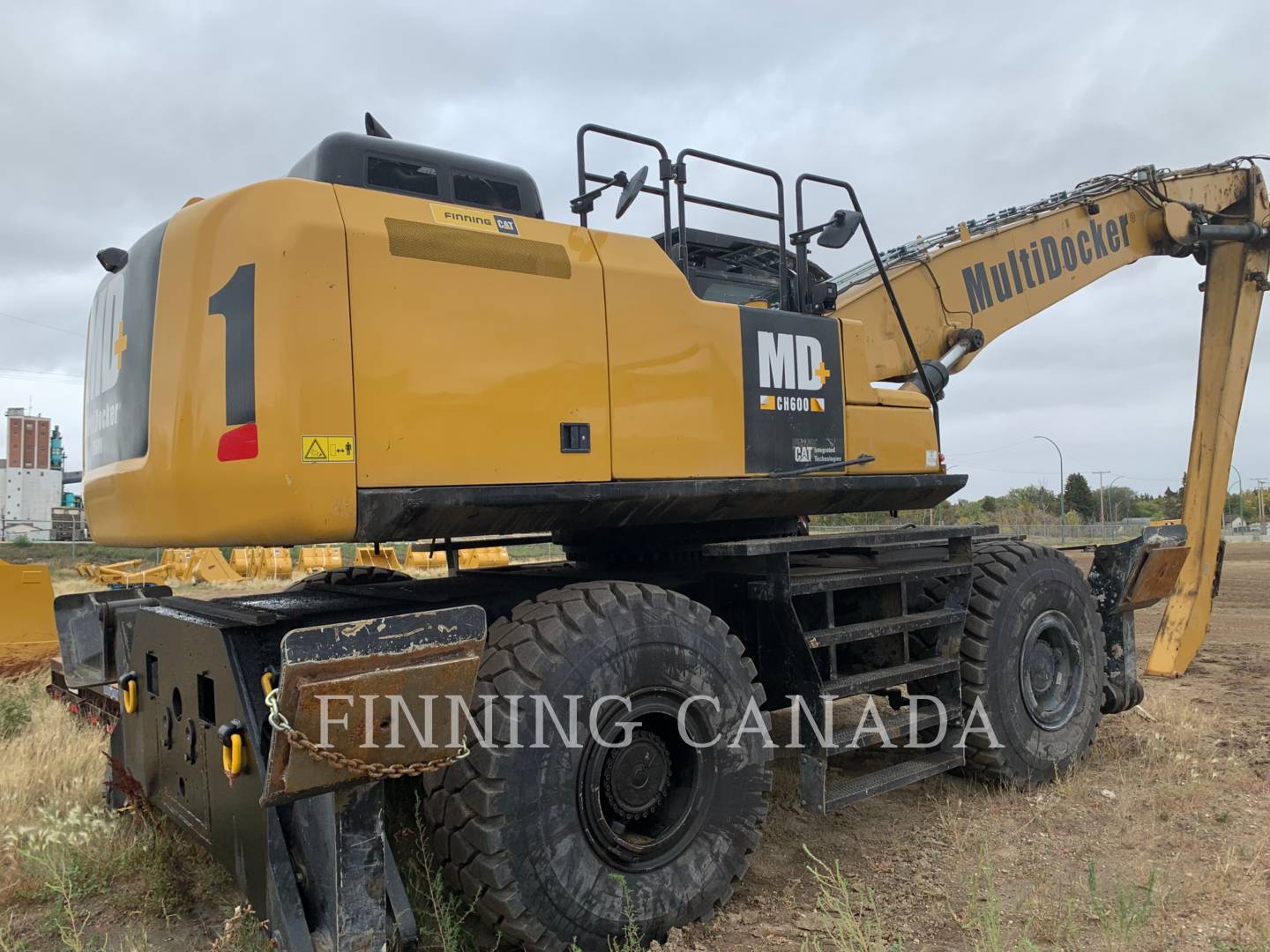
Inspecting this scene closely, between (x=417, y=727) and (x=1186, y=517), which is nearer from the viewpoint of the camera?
(x=417, y=727)

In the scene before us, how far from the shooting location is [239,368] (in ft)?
10.5

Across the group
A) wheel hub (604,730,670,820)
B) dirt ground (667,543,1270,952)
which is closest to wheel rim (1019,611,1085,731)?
dirt ground (667,543,1270,952)

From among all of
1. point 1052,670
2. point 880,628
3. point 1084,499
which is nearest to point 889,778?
point 880,628

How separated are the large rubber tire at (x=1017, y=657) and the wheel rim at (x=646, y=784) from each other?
213cm

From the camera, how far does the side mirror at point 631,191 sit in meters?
4.12

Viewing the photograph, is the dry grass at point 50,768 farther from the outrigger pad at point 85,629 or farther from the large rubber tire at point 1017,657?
the large rubber tire at point 1017,657

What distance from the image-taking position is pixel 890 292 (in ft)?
16.9

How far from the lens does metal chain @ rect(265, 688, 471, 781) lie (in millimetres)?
2582

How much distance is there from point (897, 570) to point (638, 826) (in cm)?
210

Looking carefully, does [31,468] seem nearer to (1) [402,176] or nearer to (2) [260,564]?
(2) [260,564]

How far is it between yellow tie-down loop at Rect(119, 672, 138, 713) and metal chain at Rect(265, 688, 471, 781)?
2082mm

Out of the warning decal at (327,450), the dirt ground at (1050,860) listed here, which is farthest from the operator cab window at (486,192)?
the dirt ground at (1050,860)

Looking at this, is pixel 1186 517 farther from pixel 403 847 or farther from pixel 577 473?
pixel 403 847

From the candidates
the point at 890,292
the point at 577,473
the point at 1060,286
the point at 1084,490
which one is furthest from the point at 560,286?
the point at 1084,490
